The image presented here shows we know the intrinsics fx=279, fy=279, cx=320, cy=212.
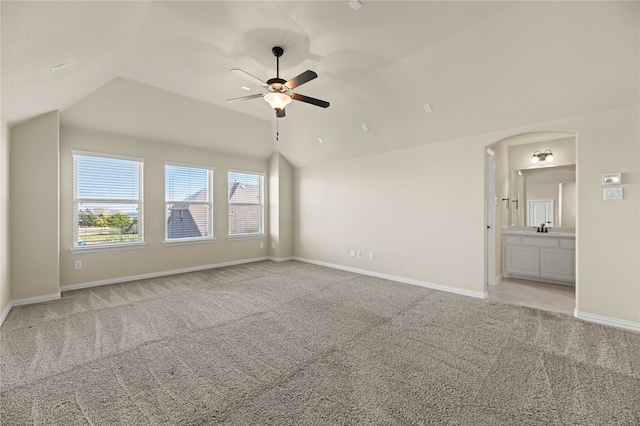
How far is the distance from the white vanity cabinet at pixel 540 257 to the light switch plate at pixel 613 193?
1751 millimetres

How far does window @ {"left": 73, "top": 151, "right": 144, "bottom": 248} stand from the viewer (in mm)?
4699

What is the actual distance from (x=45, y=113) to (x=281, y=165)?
170 inches

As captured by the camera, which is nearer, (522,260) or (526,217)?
(522,260)

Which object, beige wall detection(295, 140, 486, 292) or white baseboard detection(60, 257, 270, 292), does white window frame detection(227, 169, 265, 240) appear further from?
beige wall detection(295, 140, 486, 292)

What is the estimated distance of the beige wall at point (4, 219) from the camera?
131 inches

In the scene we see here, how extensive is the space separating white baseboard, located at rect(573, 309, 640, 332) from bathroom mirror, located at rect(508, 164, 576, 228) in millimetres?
2188

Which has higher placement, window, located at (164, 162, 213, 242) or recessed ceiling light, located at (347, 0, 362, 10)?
recessed ceiling light, located at (347, 0, 362, 10)

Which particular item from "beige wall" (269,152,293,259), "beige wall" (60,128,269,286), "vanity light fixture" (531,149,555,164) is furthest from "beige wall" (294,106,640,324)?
"vanity light fixture" (531,149,555,164)

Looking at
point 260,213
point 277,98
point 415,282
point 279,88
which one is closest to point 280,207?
point 260,213

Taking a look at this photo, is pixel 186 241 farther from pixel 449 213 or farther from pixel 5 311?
pixel 449 213

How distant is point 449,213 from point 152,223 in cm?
546

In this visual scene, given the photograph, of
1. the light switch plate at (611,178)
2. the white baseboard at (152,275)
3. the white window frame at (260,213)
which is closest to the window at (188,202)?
the white window frame at (260,213)

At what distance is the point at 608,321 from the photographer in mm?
3215

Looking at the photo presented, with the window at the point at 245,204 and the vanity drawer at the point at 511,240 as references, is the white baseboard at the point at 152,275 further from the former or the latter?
the vanity drawer at the point at 511,240
